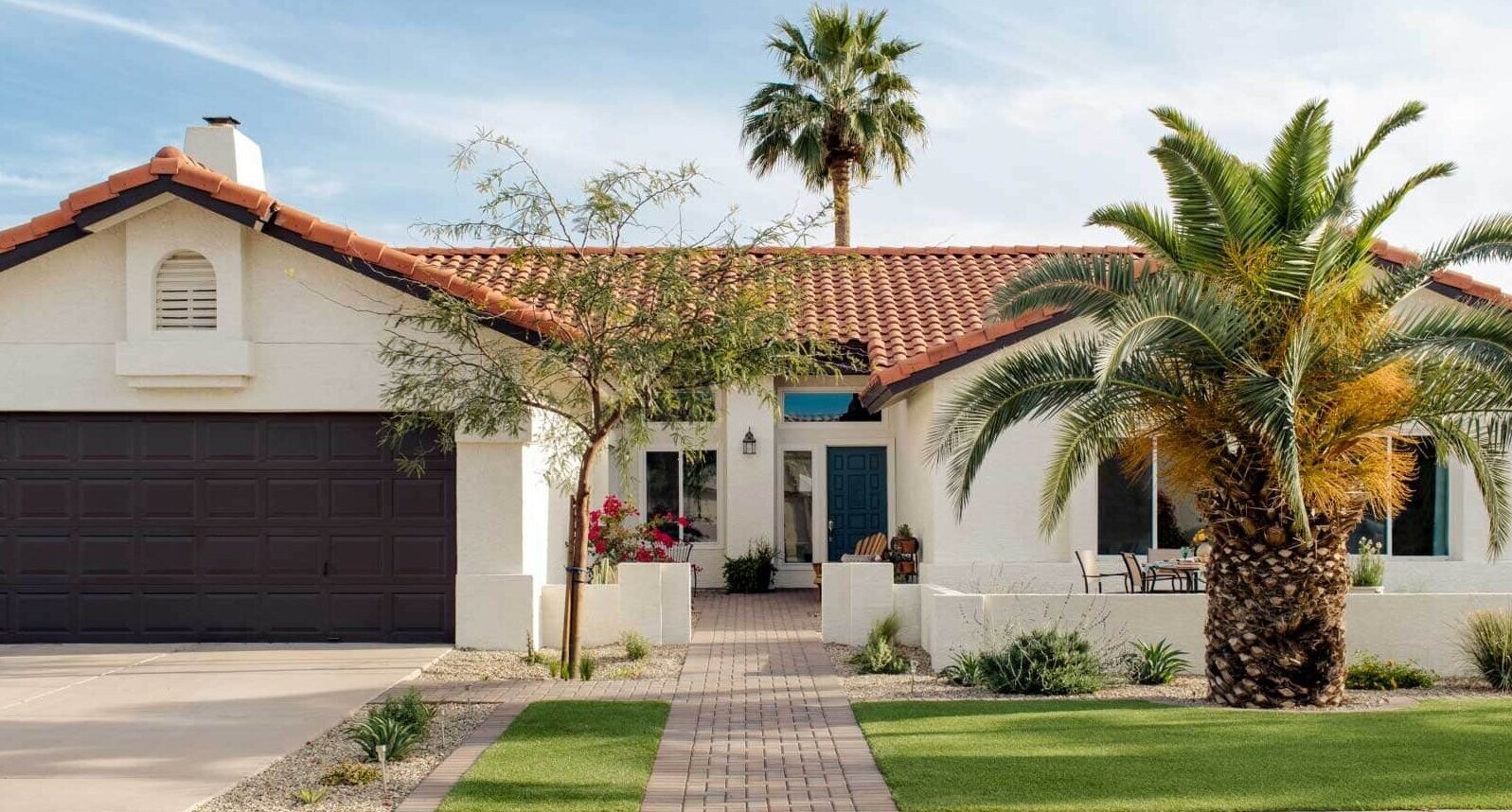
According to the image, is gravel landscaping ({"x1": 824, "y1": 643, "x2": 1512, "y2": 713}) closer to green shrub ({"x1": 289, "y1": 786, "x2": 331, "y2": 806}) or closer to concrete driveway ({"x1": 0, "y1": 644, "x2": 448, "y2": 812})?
concrete driveway ({"x1": 0, "y1": 644, "x2": 448, "y2": 812})

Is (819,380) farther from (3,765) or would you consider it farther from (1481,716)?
(3,765)

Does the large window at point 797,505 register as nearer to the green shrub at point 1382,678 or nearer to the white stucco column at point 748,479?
the white stucco column at point 748,479

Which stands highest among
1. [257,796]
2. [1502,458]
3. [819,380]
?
[819,380]

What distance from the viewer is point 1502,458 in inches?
487

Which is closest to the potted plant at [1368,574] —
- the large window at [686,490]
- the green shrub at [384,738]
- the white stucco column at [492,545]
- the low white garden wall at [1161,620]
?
the low white garden wall at [1161,620]

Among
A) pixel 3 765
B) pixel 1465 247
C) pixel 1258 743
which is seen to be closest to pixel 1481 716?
pixel 1258 743

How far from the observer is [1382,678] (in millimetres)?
12641

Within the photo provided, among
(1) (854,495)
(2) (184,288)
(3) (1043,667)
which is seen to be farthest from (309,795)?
(1) (854,495)

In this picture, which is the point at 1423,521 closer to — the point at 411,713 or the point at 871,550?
the point at 871,550

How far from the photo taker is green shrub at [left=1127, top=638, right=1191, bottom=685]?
12.7 meters

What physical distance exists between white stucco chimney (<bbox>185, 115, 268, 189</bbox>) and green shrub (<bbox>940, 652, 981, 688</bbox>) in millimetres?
10109

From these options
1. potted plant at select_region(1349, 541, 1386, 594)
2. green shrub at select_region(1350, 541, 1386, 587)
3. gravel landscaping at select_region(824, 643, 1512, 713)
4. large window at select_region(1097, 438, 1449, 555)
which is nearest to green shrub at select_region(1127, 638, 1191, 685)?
gravel landscaping at select_region(824, 643, 1512, 713)

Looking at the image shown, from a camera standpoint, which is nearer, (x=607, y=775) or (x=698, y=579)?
(x=607, y=775)

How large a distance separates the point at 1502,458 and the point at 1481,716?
9.20 feet
